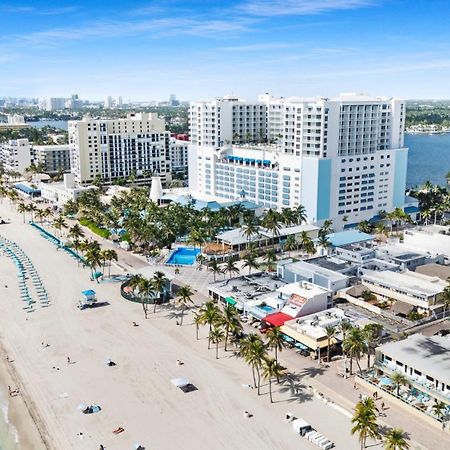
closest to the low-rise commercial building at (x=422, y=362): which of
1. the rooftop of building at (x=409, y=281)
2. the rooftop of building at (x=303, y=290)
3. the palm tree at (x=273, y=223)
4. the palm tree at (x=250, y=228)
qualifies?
the rooftop of building at (x=409, y=281)

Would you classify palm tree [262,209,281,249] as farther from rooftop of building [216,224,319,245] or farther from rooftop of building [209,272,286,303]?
rooftop of building [209,272,286,303]

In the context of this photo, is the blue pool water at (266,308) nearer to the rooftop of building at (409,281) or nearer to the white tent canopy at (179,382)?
the rooftop of building at (409,281)

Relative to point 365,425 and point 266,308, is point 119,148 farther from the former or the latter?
point 365,425

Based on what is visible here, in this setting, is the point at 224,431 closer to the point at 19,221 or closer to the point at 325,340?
the point at 325,340

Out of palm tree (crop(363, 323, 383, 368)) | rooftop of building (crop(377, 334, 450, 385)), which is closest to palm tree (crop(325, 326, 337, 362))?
palm tree (crop(363, 323, 383, 368))

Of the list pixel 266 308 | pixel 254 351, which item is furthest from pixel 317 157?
pixel 254 351
